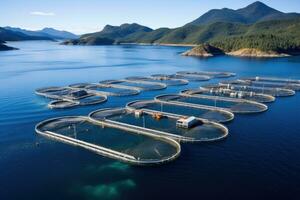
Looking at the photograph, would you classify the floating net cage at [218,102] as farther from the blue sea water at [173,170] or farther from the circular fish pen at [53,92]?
the circular fish pen at [53,92]

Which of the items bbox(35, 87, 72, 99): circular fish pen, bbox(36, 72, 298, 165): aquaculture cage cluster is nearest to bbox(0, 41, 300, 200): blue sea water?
bbox(36, 72, 298, 165): aquaculture cage cluster

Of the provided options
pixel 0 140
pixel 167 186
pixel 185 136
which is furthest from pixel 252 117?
pixel 0 140

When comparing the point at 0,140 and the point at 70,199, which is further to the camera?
the point at 0,140

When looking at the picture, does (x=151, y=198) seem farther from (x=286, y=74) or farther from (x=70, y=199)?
(x=286, y=74)

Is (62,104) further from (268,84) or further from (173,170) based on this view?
(268,84)

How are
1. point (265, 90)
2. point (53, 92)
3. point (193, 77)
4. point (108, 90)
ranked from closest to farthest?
point (53, 92) → point (265, 90) → point (108, 90) → point (193, 77)

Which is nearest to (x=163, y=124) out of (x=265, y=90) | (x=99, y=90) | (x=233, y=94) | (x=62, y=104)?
(x=62, y=104)

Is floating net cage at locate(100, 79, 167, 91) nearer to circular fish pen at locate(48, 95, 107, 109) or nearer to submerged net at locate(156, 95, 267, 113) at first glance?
submerged net at locate(156, 95, 267, 113)

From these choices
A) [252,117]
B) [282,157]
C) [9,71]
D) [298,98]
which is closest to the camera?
[282,157]
